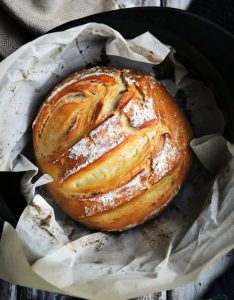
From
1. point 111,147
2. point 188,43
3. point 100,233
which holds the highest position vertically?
point 188,43

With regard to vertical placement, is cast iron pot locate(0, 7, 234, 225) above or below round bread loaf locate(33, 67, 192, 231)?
above

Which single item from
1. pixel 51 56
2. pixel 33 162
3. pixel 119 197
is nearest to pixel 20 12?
pixel 51 56

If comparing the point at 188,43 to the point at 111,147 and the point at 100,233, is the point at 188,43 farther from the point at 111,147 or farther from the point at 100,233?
the point at 100,233

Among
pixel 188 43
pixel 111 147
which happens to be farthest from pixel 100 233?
pixel 188 43

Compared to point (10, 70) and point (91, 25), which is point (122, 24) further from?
point (10, 70)
